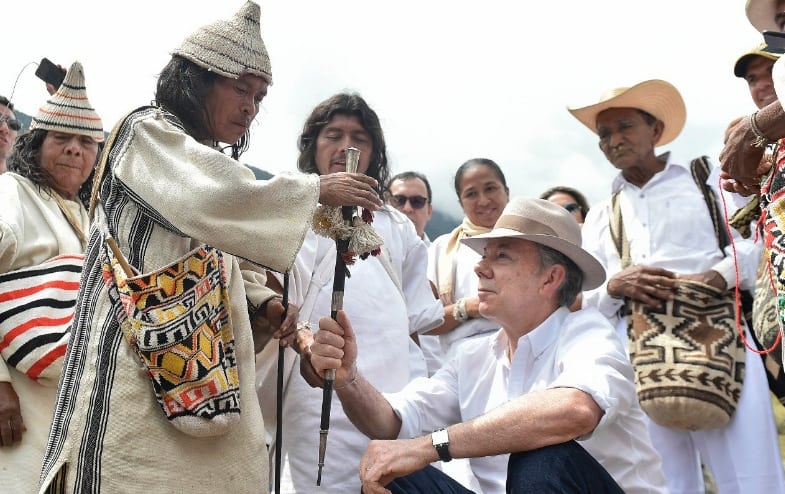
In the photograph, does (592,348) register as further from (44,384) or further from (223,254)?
(44,384)

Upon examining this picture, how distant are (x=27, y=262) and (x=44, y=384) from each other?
567 mm

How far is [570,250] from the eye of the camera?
11.8 ft

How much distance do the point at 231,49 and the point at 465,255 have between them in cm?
289

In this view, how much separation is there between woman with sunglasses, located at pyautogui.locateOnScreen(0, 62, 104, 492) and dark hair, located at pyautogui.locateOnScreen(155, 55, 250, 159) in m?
1.20

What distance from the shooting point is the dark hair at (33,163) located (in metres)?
4.22

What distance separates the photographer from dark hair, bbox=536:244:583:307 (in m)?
3.61

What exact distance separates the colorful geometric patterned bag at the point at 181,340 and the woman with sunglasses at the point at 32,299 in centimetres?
123

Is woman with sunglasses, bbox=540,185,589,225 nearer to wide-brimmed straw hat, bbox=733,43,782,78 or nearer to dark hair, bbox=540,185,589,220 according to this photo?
dark hair, bbox=540,185,589,220

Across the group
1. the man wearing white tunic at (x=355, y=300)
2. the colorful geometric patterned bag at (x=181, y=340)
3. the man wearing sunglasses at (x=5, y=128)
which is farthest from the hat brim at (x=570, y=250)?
the man wearing sunglasses at (x=5, y=128)

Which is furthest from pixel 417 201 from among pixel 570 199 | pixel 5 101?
pixel 5 101

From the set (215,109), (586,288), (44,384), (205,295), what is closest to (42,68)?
(44,384)

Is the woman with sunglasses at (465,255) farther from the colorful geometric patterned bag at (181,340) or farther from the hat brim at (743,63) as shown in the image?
the colorful geometric patterned bag at (181,340)

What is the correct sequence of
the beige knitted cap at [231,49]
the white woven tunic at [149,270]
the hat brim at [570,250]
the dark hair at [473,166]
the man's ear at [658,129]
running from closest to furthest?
the white woven tunic at [149,270]
the beige knitted cap at [231,49]
the hat brim at [570,250]
the man's ear at [658,129]
the dark hair at [473,166]

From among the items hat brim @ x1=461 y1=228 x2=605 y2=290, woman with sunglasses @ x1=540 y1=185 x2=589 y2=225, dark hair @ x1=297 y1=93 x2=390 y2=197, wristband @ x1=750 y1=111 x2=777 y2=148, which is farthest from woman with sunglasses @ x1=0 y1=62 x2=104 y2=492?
woman with sunglasses @ x1=540 y1=185 x2=589 y2=225
